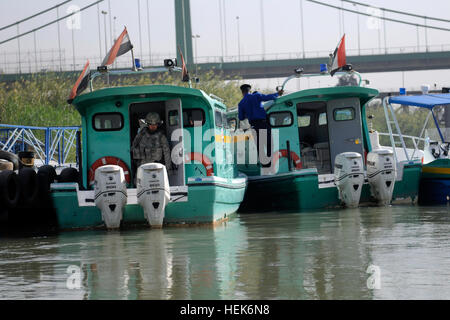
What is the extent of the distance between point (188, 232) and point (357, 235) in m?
2.55

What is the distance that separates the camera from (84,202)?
41.9 feet

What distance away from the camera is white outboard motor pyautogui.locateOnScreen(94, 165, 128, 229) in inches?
481

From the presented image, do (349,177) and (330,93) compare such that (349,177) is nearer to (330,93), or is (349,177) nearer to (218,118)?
(330,93)

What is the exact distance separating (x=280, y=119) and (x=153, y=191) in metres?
5.02

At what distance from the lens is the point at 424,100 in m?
17.4

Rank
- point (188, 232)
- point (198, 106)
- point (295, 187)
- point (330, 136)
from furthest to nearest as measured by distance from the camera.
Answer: point (330, 136), point (295, 187), point (198, 106), point (188, 232)

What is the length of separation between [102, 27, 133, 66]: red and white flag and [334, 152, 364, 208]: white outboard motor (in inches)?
176

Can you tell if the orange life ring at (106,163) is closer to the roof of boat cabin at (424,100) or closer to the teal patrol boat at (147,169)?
the teal patrol boat at (147,169)

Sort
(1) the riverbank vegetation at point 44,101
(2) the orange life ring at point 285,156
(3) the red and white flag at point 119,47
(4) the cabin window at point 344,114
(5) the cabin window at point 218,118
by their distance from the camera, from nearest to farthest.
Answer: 1. (5) the cabin window at point 218,118
2. (3) the red and white flag at point 119,47
3. (2) the orange life ring at point 285,156
4. (4) the cabin window at point 344,114
5. (1) the riverbank vegetation at point 44,101


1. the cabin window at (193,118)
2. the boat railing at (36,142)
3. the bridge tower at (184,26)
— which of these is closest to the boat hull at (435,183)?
the cabin window at (193,118)

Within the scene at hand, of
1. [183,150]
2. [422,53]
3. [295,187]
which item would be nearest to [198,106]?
[183,150]

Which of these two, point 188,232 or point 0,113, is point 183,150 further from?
point 0,113

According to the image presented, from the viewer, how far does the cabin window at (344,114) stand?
16.8 meters

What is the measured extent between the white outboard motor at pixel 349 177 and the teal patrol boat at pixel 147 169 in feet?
6.05
